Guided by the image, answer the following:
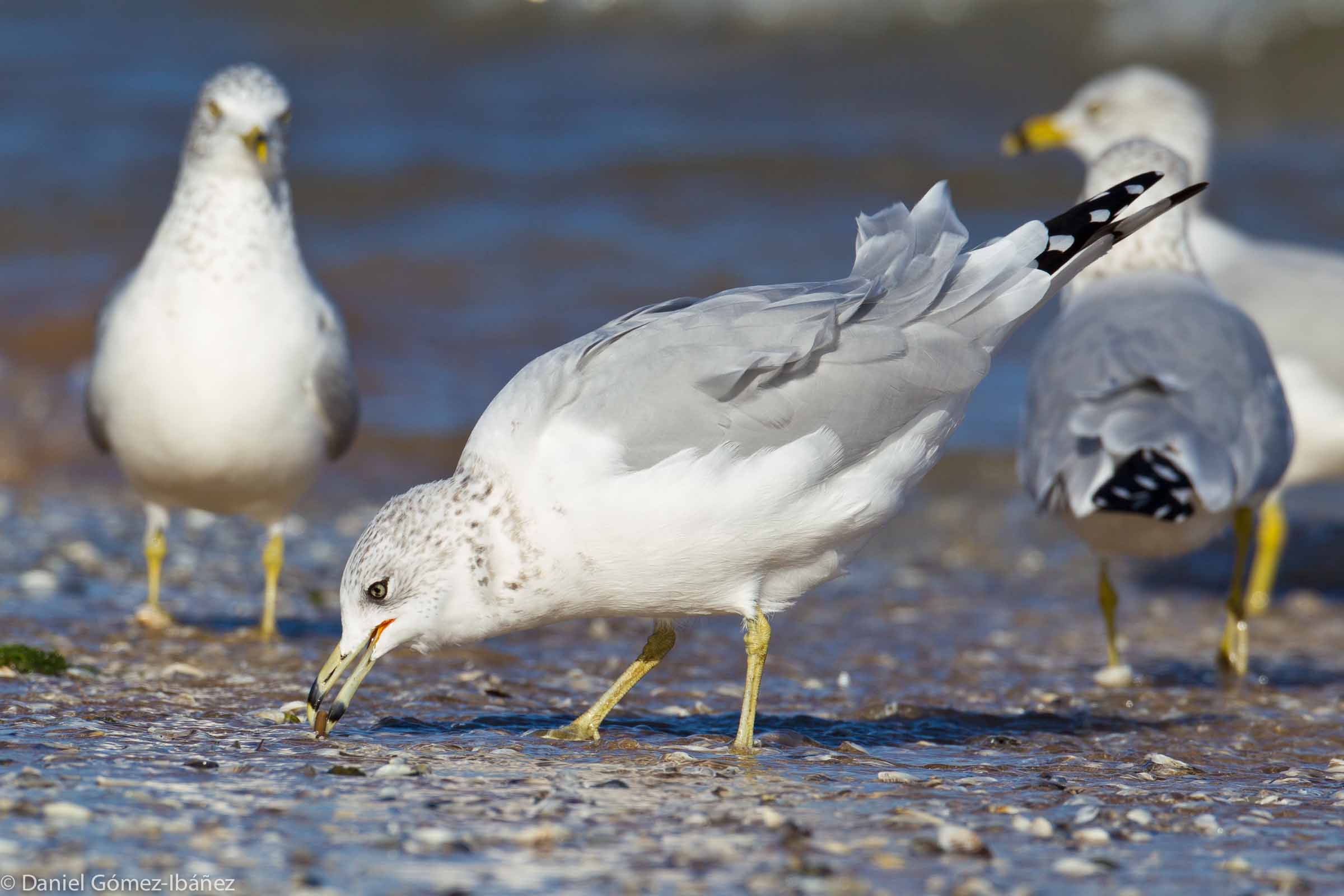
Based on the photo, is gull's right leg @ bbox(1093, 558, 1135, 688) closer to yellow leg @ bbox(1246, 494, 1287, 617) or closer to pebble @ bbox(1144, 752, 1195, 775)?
pebble @ bbox(1144, 752, 1195, 775)

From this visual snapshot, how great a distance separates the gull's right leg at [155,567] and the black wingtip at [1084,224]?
118 inches

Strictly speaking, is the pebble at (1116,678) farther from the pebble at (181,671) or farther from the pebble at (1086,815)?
the pebble at (181,671)

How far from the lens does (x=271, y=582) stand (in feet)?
18.2

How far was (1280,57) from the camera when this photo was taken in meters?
16.0

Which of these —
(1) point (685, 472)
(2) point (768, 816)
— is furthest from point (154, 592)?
(2) point (768, 816)

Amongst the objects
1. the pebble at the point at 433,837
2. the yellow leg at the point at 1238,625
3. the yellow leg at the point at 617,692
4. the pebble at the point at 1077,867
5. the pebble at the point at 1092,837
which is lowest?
the pebble at the point at 1077,867

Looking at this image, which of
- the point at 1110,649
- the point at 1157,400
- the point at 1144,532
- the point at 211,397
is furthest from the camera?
the point at 1110,649

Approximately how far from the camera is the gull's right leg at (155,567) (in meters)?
5.38

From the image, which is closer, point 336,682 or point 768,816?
point 768,816

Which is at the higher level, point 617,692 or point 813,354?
point 813,354

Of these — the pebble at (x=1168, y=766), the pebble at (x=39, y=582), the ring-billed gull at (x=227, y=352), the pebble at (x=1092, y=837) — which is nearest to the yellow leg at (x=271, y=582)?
the ring-billed gull at (x=227, y=352)

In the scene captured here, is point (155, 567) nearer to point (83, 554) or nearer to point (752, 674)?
point (83, 554)

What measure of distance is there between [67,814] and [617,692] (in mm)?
1446

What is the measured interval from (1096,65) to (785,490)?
13.4 meters
